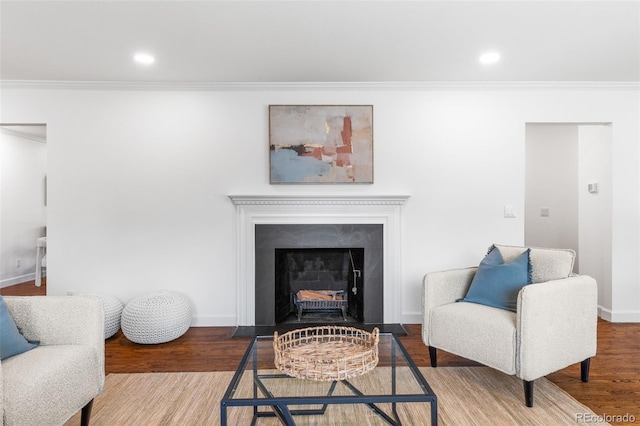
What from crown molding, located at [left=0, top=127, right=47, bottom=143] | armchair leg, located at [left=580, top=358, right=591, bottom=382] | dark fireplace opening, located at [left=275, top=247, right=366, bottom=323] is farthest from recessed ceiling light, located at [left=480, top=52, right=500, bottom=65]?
crown molding, located at [left=0, top=127, right=47, bottom=143]

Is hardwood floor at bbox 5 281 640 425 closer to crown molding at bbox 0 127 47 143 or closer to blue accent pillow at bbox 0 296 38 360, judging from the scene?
blue accent pillow at bbox 0 296 38 360

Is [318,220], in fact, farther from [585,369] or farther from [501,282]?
[585,369]

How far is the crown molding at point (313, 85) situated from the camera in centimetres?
321

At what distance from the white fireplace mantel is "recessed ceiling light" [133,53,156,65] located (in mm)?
1293

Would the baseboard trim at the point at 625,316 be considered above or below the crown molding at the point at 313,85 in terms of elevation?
below

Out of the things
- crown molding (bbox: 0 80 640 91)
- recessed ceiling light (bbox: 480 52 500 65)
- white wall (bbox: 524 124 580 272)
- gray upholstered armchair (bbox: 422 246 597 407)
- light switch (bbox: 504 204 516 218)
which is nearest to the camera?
gray upholstered armchair (bbox: 422 246 597 407)

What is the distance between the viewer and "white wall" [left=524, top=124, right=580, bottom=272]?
461 cm

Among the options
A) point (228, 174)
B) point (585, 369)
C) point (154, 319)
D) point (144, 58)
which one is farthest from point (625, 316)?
point (144, 58)

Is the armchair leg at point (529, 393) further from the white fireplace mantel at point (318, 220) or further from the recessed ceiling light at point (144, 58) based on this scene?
the recessed ceiling light at point (144, 58)

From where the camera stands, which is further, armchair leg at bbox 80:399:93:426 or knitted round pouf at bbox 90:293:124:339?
knitted round pouf at bbox 90:293:124:339

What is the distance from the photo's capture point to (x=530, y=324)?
1.88 metres

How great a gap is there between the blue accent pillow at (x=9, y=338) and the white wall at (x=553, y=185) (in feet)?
16.8

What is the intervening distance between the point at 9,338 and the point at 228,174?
205 centimetres

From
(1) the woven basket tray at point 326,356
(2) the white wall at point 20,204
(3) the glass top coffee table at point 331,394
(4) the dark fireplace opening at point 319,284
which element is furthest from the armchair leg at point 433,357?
(2) the white wall at point 20,204
